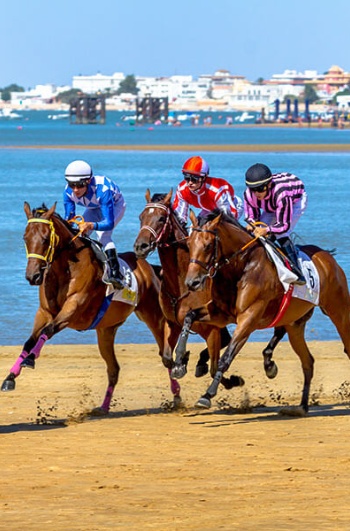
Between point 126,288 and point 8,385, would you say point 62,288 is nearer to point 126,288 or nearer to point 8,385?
point 126,288

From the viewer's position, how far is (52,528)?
877 centimetres

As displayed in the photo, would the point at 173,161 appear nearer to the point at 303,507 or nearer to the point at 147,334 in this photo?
the point at 147,334

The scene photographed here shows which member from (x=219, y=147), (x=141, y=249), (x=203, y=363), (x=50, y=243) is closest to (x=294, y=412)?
(x=203, y=363)

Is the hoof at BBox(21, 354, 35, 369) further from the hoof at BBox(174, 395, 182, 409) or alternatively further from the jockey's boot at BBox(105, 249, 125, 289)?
the hoof at BBox(174, 395, 182, 409)

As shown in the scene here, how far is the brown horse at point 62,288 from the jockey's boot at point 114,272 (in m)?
0.10

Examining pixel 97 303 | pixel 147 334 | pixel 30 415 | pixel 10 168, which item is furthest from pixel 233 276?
pixel 10 168

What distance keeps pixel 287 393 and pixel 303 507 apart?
6.35m

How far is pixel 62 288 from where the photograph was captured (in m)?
13.2

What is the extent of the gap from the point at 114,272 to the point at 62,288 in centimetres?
61

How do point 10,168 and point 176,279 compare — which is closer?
point 176,279

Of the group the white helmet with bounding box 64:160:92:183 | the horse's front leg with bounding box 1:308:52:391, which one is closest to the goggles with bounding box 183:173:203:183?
the white helmet with bounding box 64:160:92:183

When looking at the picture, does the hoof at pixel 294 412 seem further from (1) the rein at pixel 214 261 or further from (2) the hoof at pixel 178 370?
(1) the rein at pixel 214 261

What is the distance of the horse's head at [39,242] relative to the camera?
1259 centimetres

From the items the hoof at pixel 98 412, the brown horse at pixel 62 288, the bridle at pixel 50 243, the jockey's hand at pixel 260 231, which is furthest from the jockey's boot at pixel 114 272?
the jockey's hand at pixel 260 231
